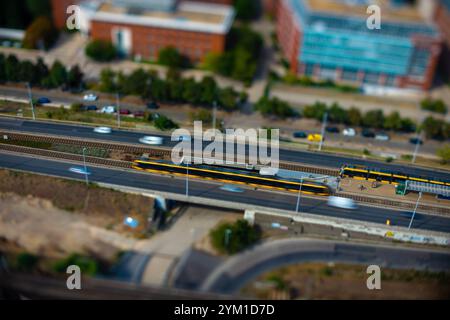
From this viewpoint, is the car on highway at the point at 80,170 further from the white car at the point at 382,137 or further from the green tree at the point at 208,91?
the white car at the point at 382,137

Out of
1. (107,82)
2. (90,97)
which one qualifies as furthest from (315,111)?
(90,97)

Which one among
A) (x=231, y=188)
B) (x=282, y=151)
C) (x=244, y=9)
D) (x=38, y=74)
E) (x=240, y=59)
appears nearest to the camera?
(x=231, y=188)

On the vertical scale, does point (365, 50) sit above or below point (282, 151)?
above

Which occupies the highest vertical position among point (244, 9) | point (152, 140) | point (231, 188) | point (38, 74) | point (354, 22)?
point (244, 9)

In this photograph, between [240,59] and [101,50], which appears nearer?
[240,59]

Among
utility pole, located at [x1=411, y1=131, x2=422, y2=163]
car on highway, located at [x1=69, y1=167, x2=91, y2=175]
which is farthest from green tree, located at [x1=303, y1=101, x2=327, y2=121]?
car on highway, located at [x1=69, y1=167, x2=91, y2=175]

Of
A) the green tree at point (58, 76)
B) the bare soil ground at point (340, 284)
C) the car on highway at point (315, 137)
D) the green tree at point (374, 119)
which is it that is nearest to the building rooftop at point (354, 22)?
the green tree at point (374, 119)

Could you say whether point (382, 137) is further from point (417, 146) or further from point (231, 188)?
point (231, 188)
